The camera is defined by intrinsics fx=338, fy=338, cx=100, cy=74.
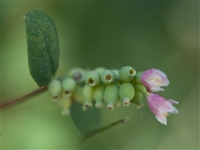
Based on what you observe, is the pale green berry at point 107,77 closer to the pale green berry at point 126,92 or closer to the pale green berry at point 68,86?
the pale green berry at point 126,92

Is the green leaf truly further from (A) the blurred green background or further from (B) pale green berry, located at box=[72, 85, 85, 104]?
(A) the blurred green background

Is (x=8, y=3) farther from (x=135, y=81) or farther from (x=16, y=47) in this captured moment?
(x=135, y=81)

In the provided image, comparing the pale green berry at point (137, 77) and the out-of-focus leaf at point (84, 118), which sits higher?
the pale green berry at point (137, 77)

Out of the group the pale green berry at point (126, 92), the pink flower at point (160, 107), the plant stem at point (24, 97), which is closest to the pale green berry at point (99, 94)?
the pale green berry at point (126, 92)

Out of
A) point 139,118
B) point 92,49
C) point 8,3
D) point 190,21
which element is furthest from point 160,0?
point 8,3

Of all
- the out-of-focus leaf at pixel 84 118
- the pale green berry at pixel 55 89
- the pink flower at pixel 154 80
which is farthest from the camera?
the out-of-focus leaf at pixel 84 118
